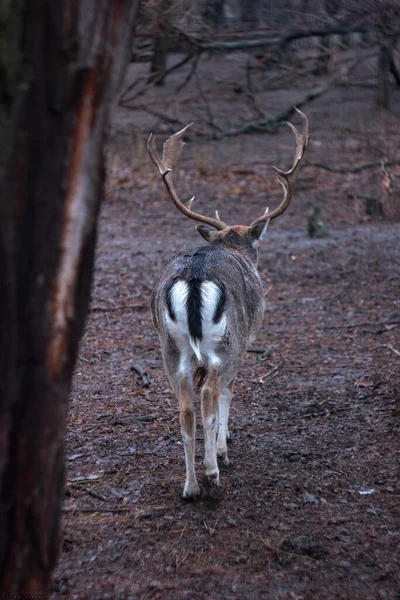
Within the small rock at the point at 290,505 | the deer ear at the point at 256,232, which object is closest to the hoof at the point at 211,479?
the small rock at the point at 290,505

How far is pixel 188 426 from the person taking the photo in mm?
4898

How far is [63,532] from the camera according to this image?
4.45 metres

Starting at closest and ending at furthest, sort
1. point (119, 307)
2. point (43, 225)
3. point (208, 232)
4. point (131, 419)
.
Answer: point (43, 225)
point (131, 419)
point (208, 232)
point (119, 307)

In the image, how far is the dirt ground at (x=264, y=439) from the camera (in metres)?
4.09

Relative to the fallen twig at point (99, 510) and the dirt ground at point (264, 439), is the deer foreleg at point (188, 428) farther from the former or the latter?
the fallen twig at point (99, 510)

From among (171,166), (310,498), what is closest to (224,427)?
(310,498)

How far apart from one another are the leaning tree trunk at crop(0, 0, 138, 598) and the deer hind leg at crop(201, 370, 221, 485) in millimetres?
2131

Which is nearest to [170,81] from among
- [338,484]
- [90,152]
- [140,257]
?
[140,257]

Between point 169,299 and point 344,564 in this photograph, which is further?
point 169,299

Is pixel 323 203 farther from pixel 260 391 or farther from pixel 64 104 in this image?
pixel 64 104

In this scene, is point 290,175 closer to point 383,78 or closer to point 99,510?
point 99,510

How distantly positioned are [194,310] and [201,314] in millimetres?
49

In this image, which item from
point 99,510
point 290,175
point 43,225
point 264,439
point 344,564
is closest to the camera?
point 43,225

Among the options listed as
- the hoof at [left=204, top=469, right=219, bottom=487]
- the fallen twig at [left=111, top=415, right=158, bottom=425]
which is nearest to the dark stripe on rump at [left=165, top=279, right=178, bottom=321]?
the hoof at [left=204, top=469, right=219, bottom=487]
